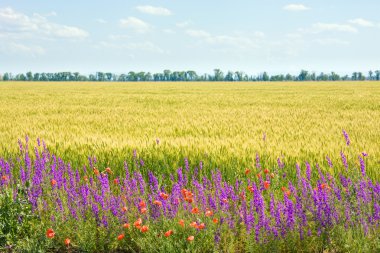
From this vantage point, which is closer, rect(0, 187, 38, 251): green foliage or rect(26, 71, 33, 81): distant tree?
rect(0, 187, 38, 251): green foliage

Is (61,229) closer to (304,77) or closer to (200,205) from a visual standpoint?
(200,205)

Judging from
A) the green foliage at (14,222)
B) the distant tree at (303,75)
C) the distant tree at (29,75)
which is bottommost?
the green foliage at (14,222)

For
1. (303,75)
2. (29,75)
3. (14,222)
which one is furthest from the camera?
(29,75)

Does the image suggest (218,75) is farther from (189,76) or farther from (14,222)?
(14,222)

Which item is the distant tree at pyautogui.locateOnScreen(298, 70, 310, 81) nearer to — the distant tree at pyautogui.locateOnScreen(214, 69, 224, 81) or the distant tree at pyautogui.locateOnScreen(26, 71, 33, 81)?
the distant tree at pyautogui.locateOnScreen(214, 69, 224, 81)

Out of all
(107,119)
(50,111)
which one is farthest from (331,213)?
(50,111)

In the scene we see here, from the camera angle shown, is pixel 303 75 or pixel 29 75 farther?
pixel 29 75

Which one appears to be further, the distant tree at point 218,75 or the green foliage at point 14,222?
the distant tree at point 218,75

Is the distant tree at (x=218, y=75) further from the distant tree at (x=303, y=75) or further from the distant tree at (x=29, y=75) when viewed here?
the distant tree at (x=29, y=75)

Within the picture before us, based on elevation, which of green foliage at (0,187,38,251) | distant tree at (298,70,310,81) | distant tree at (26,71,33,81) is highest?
distant tree at (26,71,33,81)

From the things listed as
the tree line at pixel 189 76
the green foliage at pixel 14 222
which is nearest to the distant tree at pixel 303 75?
the tree line at pixel 189 76

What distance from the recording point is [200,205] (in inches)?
158

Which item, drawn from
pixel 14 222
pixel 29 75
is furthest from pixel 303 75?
pixel 14 222

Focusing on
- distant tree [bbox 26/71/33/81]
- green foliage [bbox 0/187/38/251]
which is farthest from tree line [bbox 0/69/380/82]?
green foliage [bbox 0/187/38/251]
